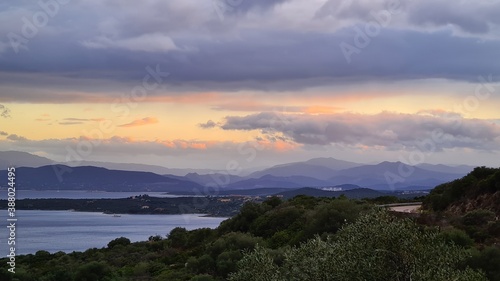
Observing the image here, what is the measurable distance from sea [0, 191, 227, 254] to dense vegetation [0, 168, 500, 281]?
1847 cm

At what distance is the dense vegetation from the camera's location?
14000 mm

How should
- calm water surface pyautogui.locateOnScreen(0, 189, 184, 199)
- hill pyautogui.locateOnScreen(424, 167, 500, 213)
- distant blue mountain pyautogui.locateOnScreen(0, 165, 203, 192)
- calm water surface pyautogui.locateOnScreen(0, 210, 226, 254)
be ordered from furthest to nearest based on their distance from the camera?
distant blue mountain pyautogui.locateOnScreen(0, 165, 203, 192) < calm water surface pyautogui.locateOnScreen(0, 189, 184, 199) < calm water surface pyautogui.locateOnScreen(0, 210, 226, 254) < hill pyautogui.locateOnScreen(424, 167, 500, 213)

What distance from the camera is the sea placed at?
72688 mm

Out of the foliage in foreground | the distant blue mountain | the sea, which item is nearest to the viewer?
the foliage in foreground

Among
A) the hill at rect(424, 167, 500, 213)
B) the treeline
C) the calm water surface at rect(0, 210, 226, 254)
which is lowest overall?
the calm water surface at rect(0, 210, 226, 254)

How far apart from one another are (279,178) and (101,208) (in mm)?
82181

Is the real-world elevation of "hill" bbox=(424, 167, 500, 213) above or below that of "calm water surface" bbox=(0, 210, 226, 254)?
above

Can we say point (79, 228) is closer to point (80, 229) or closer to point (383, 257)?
point (80, 229)

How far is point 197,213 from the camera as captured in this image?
372ft

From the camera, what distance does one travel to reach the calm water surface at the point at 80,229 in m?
73.2

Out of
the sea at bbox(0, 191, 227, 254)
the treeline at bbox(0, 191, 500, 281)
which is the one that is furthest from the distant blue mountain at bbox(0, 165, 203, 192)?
the treeline at bbox(0, 191, 500, 281)

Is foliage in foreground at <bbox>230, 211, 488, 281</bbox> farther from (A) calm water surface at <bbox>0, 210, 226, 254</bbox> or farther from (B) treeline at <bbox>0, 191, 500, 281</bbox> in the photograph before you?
(A) calm water surface at <bbox>0, 210, 226, 254</bbox>

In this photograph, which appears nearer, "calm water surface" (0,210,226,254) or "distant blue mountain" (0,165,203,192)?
"calm water surface" (0,210,226,254)

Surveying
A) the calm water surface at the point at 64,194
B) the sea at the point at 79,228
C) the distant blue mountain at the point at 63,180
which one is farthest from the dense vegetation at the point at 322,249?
the distant blue mountain at the point at 63,180
